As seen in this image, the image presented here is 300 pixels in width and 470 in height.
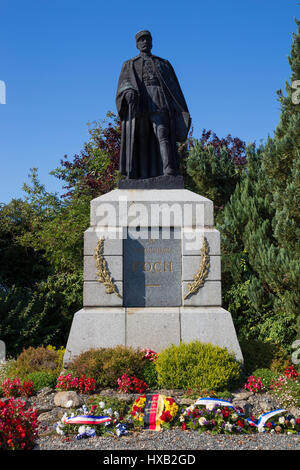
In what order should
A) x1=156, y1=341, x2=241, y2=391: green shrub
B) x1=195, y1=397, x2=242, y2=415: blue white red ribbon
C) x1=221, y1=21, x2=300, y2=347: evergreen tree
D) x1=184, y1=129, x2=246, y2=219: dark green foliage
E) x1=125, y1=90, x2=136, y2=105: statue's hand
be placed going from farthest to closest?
1. x1=184, y1=129, x2=246, y2=219: dark green foliage
2. x1=221, y1=21, x2=300, y2=347: evergreen tree
3. x1=125, y1=90, x2=136, y2=105: statue's hand
4. x1=156, y1=341, x2=241, y2=391: green shrub
5. x1=195, y1=397, x2=242, y2=415: blue white red ribbon

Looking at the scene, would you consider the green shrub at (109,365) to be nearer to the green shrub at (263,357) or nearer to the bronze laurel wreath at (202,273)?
the bronze laurel wreath at (202,273)

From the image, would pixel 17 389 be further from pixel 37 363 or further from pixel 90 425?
pixel 90 425

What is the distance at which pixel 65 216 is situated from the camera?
45.0ft

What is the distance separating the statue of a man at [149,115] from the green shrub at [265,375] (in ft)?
12.5

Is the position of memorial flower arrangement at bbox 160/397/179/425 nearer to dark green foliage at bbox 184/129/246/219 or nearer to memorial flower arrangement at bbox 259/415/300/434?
memorial flower arrangement at bbox 259/415/300/434

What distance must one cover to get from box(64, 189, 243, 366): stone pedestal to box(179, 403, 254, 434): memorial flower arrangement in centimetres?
220

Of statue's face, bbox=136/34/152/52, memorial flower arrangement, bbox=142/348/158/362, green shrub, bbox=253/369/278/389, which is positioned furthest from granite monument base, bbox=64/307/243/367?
statue's face, bbox=136/34/152/52

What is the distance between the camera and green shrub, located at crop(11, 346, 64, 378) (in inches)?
268

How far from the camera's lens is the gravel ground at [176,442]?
398cm

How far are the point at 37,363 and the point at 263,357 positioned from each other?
3.87m

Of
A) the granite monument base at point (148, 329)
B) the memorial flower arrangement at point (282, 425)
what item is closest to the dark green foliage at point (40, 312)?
the granite monument base at point (148, 329)

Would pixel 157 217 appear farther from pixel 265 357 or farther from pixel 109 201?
pixel 265 357

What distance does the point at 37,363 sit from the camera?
7.11 meters
